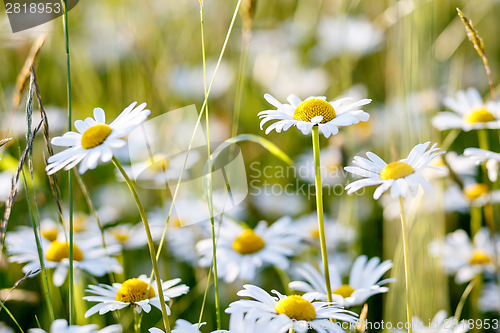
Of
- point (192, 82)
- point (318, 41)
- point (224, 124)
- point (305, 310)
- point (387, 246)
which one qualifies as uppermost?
point (318, 41)

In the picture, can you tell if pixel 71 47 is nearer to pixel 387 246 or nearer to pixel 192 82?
pixel 192 82

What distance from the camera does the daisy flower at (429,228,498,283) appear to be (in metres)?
1.24

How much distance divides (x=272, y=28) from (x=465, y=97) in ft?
5.61

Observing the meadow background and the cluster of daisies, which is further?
the meadow background

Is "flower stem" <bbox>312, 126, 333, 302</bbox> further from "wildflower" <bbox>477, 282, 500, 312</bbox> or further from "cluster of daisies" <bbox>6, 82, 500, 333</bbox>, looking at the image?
"wildflower" <bbox>477, 282, 500, 312</bbox>

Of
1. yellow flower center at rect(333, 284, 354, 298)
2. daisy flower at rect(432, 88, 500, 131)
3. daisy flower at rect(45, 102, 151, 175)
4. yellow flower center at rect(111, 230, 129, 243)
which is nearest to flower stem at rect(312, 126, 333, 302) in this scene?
yellow flower center at rect(333, 284, 354, 298)

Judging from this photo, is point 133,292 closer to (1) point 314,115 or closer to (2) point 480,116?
(1) point 314,115

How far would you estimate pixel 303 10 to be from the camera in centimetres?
272

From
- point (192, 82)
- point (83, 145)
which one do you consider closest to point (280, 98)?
point (192, 82)

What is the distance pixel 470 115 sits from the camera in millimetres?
1141

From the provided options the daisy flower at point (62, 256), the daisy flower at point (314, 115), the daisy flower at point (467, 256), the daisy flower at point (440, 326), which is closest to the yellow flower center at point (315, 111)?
the daisy flower at point (314, 115)

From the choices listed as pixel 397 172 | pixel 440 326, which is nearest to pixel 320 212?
pixel 397 172

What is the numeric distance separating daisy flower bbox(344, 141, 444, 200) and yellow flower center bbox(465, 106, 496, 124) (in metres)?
0.44

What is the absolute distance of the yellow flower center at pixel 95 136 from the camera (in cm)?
69
